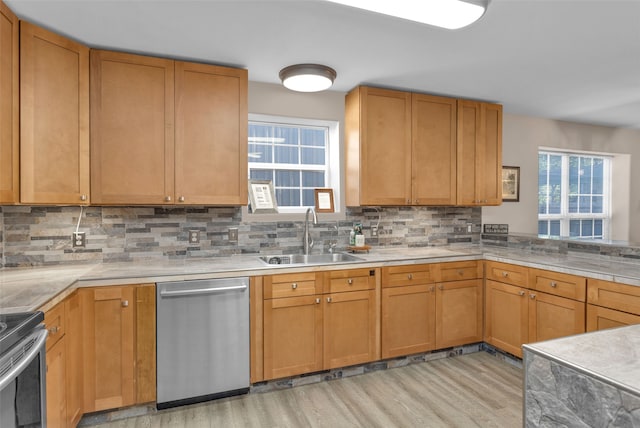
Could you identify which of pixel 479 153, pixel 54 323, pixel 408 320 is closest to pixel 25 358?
pixel 54 323

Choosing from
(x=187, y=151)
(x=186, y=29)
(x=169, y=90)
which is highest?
(x=186, y=29)

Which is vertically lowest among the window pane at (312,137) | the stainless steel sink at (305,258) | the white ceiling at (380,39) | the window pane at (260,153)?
the stainless steel sink at (305,258)

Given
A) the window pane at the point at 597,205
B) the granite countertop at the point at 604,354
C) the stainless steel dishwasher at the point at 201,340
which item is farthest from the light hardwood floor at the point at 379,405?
the window pane at the point at 597,205

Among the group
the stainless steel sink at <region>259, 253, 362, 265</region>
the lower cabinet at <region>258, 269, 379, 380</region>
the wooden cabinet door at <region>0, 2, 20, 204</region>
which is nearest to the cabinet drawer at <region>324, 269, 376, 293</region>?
the lower cabinet at <region>258, 269, 379, 380</region>

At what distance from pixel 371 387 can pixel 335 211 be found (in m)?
1.55

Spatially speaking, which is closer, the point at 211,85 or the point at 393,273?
the point at 211,85

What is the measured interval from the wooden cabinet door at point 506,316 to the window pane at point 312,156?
1948 millimetres

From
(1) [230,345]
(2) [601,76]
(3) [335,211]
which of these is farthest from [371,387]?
(2) [601,76]

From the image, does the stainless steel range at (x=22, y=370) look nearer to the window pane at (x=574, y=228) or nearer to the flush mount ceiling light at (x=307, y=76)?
the flush mount ceiling light at (x=307, y=76)

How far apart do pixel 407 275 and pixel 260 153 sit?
1.71 meters

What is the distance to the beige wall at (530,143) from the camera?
329 cm

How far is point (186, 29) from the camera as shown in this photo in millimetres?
2248

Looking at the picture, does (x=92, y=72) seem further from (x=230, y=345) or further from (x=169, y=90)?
(x=230, y=345)

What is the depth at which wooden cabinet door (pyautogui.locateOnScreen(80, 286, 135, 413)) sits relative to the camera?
7.21 ft
